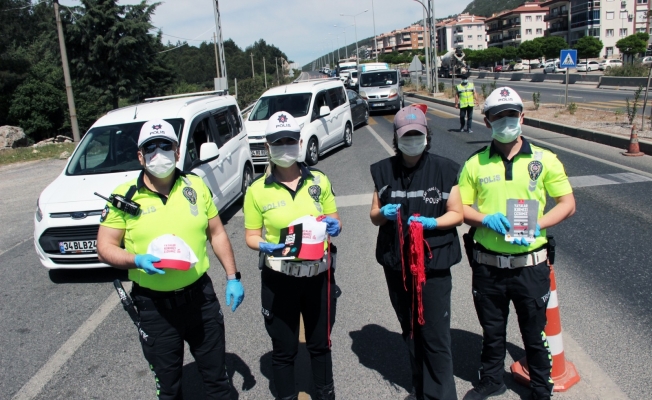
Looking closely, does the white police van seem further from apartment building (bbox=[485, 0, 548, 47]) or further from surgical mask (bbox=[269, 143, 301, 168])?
apartment building (bbox=[485, 0, 548, 47])

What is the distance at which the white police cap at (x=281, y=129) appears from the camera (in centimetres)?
324

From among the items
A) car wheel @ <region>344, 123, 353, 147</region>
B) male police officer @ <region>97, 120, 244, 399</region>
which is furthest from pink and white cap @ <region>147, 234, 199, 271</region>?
car wheel @ <region>344, 123, 353, 147</region>

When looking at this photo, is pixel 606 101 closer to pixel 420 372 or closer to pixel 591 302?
pixel 591 302

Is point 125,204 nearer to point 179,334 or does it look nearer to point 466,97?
point 179,334

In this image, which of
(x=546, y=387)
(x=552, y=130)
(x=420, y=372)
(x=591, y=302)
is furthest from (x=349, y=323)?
(x=552, y=130)

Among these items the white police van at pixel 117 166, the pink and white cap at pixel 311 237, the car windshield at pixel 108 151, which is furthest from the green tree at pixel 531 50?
the pink and white cap at pixel 311 237

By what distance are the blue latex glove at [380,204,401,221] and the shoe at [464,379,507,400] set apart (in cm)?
130

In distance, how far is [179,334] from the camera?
121 inches

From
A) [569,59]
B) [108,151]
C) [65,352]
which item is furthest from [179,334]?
[569,59]

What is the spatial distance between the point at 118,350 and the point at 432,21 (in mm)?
35301

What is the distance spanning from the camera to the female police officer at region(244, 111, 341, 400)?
321cm

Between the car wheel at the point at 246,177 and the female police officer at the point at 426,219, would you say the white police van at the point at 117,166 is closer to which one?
the car wheel at the point at 246,177

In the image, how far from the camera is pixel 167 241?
2881 millimetres

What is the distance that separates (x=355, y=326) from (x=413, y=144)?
2154mm
